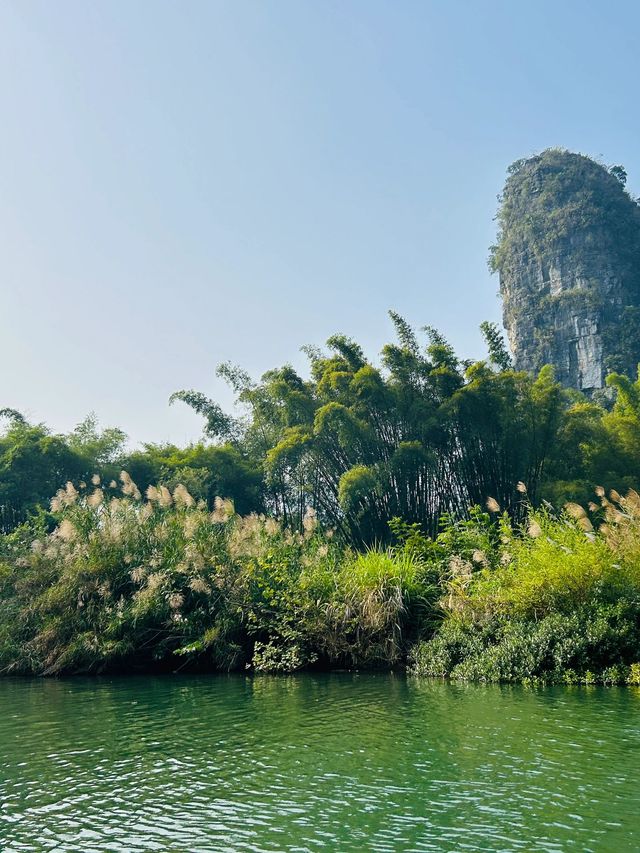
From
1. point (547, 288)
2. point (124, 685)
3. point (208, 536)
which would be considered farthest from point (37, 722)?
point (547, 288)

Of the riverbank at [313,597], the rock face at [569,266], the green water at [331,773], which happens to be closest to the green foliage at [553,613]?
the riverbank at [313,597]

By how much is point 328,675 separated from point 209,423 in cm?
1800

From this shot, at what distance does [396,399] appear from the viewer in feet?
69.8

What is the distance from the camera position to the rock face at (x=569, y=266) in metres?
61.4

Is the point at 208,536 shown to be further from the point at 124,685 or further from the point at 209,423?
the point at 209,423

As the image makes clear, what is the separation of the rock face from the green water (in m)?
52.1

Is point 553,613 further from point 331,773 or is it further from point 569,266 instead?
point 569,266

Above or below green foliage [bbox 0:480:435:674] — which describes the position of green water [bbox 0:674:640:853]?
below

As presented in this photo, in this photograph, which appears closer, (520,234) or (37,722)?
(37,722)

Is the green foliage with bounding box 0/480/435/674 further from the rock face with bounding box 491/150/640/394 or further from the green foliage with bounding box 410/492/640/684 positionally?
the rock face with bounding box 491/150/640/394

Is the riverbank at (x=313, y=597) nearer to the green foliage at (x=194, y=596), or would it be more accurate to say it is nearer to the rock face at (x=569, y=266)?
the green foliage at (x=194, y=596)

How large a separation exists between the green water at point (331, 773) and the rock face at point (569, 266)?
2051 inches

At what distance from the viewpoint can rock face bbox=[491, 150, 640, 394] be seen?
61.4 m

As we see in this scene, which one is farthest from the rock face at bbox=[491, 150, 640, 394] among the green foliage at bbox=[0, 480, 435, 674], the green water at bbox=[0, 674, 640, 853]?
the green water at bbox=[0, 674, 640, 853]
